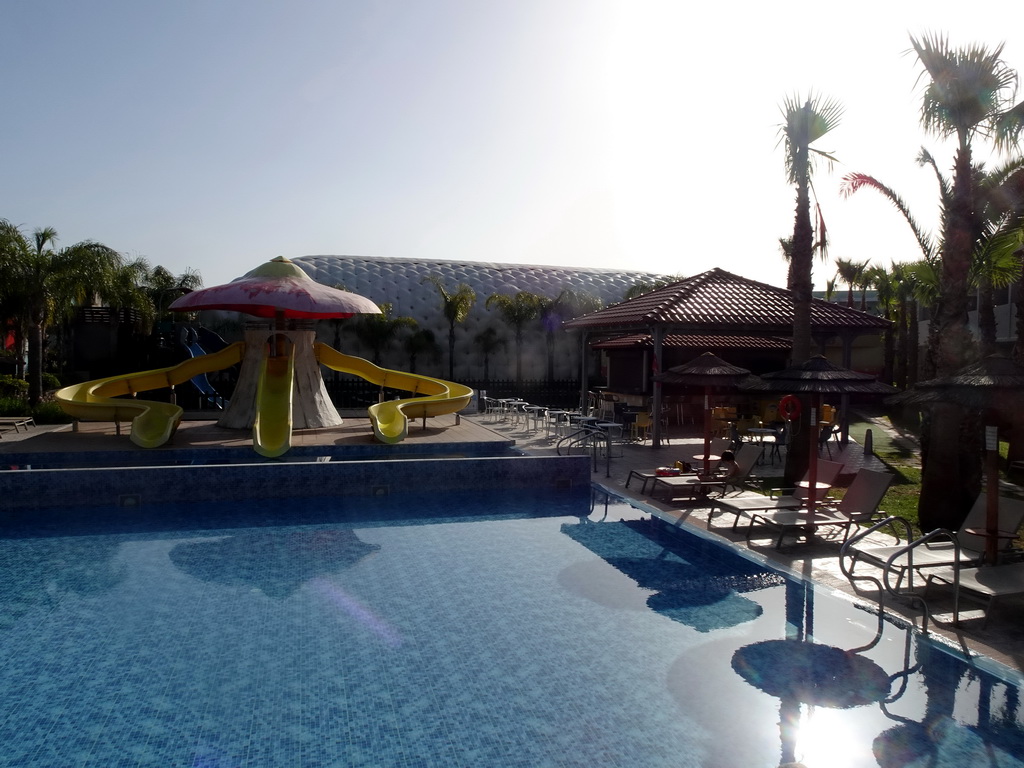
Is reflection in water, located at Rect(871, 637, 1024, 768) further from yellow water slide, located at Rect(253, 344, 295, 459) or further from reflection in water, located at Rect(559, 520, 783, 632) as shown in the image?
yellow water slide, located at Rect(253, 344, 295, 459)

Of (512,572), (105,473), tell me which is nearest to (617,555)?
(512,572)

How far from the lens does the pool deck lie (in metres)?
5.72

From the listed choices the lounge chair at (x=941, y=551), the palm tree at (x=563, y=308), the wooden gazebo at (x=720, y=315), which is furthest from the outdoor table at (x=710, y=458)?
the palm tree at (x=563, y=308)

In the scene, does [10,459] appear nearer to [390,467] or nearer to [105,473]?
[105,473]

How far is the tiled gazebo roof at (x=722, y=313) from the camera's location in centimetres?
1568

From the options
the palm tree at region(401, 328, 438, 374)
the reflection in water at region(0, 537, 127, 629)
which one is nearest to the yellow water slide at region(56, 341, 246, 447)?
the reflection in water at region(0, 537, 127, 629)

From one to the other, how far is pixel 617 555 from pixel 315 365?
1088cm

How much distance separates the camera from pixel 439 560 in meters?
8.24

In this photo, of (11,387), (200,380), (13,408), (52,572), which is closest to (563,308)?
(200,380)

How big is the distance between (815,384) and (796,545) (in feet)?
5.96

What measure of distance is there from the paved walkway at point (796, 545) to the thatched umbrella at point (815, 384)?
69 cm

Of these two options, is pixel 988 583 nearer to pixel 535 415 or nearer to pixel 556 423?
pixel 556 423

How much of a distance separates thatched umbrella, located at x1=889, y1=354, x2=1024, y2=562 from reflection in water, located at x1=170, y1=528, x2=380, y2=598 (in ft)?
20.4

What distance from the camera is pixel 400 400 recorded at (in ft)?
55.4
